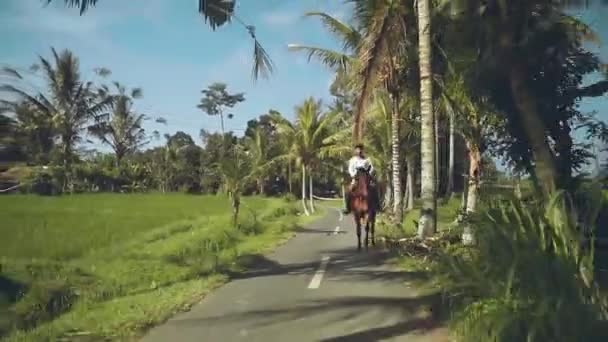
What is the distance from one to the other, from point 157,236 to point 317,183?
52.9 metres

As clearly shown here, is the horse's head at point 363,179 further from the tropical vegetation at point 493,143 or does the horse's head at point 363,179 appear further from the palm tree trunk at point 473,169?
the palm tree trunk at point 473,169

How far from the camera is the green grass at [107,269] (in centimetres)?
812

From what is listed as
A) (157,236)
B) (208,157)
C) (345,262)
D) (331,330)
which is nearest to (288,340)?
(331,330)

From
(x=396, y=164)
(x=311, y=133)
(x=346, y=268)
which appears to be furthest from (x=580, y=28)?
(x=311, y=133)

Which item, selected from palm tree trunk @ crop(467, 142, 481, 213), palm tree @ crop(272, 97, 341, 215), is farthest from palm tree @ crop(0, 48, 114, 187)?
palm tree trunk @ crop(467, 142, 481, 213)

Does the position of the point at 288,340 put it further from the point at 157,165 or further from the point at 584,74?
the point at 157,165

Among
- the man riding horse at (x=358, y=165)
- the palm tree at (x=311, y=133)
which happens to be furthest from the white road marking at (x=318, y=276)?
the palm tree at (x=311, y=133)

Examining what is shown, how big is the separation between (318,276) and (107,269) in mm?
4399

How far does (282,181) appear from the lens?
65312 millimetres

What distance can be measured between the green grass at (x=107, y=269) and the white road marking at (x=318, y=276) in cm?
171

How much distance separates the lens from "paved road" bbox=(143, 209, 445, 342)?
22.3ft

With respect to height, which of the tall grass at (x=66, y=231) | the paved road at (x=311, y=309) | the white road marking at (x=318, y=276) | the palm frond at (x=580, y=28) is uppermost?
the palm frond at (x=580, y=28)

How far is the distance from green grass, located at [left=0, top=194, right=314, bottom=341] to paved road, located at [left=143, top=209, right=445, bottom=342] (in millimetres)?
550

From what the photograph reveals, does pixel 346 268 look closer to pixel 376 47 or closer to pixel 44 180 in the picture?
pixel 376 47
